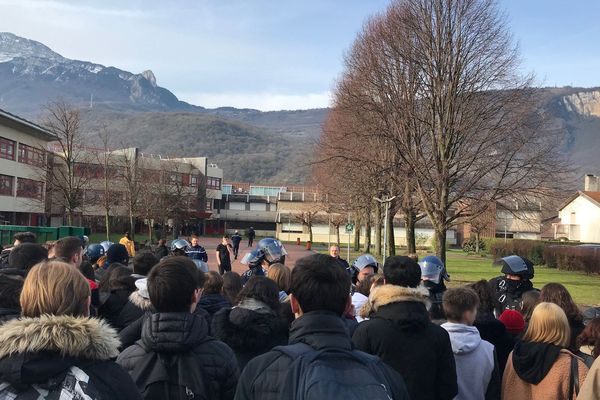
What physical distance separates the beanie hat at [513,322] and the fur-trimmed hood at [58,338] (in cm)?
386

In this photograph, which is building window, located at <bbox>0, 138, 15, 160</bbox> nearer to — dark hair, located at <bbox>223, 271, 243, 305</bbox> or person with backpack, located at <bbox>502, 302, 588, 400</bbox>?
dark hair, located at <bbox>223, 271, 243, 305</bbox>

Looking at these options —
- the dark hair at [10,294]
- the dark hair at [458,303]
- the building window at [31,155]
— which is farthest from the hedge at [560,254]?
the building window at [31,155]

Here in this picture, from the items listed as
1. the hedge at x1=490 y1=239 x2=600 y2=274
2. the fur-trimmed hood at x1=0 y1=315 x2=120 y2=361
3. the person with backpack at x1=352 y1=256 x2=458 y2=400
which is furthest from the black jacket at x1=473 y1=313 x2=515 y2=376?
the hedge at x1=490 y1=239 x2=600 y2=274

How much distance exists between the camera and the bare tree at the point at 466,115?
23875 millimetres

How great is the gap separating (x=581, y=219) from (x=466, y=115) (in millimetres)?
56564

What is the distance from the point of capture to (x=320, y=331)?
2.38 meters

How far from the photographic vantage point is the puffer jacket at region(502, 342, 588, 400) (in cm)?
398

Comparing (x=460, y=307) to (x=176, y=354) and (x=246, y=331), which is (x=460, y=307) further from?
(x=176, y=354)

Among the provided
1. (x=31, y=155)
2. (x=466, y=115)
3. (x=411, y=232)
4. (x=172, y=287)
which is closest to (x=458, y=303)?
(x=172, y=287)

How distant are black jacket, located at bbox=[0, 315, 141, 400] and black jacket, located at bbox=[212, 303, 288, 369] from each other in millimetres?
1534

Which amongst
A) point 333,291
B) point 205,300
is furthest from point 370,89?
point 333,291

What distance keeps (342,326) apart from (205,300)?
2.93 meters

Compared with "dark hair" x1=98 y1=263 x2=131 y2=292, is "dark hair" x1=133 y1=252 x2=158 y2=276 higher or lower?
higher

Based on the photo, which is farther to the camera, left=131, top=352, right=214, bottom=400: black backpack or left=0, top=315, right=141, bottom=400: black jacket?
left=131, top=352, right=214, bottom=400: black backpack
